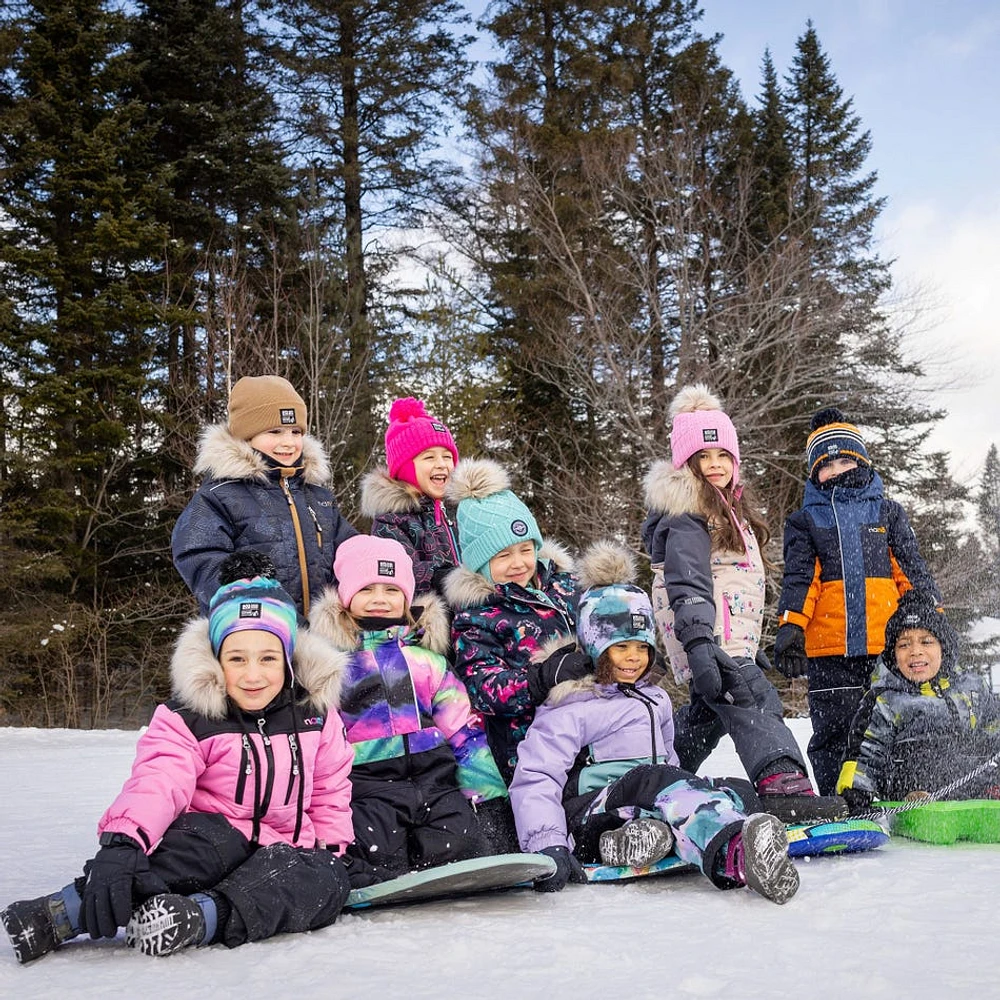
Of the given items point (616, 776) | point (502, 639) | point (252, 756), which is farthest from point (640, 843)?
point (252, 756)

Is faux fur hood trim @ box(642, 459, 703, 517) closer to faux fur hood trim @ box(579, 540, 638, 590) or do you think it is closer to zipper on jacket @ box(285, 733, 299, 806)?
faux fur hood trim @ box(579, 540, 638, 590)

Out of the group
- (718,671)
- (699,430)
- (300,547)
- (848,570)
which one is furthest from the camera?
(848,570)

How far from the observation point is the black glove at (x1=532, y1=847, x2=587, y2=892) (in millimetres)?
2939

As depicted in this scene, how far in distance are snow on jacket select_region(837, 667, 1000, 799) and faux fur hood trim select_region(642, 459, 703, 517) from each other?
3.58 feet

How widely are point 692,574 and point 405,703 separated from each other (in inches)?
50.4

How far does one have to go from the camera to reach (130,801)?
8.18 feet

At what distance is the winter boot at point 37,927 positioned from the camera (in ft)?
7.55

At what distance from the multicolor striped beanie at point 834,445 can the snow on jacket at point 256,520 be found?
2166mm

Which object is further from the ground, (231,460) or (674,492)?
(231,460)

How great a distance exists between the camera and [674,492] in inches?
164

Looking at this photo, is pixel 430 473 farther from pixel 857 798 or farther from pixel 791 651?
pixel 857 798

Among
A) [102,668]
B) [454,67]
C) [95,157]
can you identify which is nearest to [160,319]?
[95,157]

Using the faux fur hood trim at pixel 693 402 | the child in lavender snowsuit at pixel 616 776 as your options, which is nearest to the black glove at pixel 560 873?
the child in lavender snowsuit at pixel 616 776

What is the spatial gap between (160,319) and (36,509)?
3.59 m
